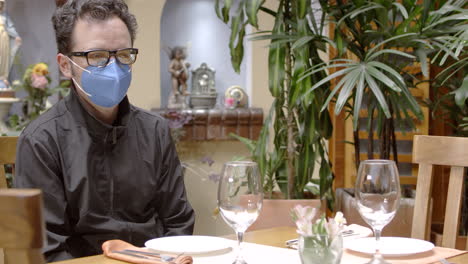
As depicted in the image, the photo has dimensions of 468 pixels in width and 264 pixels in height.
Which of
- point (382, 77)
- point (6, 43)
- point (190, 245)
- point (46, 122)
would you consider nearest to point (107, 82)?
point (46, 122)

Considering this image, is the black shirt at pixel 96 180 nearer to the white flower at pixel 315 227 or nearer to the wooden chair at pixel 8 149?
the wooden chair at pixel 8 149

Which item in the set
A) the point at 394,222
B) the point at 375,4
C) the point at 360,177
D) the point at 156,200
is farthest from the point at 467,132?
the point at 360,177

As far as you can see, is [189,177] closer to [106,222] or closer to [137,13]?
[137,13]

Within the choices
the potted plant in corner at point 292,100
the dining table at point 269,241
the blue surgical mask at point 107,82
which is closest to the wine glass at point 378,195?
the dining table at point 269,241

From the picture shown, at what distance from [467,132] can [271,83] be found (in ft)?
3.77

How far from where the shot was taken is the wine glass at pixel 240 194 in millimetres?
1152

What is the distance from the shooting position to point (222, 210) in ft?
3.84

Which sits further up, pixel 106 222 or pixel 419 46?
pixel 419 46

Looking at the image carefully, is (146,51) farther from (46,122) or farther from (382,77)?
(46,122)

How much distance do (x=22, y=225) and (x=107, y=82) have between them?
3.89ft

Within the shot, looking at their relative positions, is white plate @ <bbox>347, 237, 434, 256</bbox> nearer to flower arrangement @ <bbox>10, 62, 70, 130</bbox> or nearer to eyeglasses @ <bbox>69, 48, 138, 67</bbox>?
eyeglasses @ <bbox>69, 48, 138, 67</bbox>

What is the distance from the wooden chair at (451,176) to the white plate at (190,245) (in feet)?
2.10

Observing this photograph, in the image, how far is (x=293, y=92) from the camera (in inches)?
111

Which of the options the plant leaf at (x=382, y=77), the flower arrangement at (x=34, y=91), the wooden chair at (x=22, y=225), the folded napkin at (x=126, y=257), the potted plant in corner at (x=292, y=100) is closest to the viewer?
the wooden chair at (x=22, y=225)
